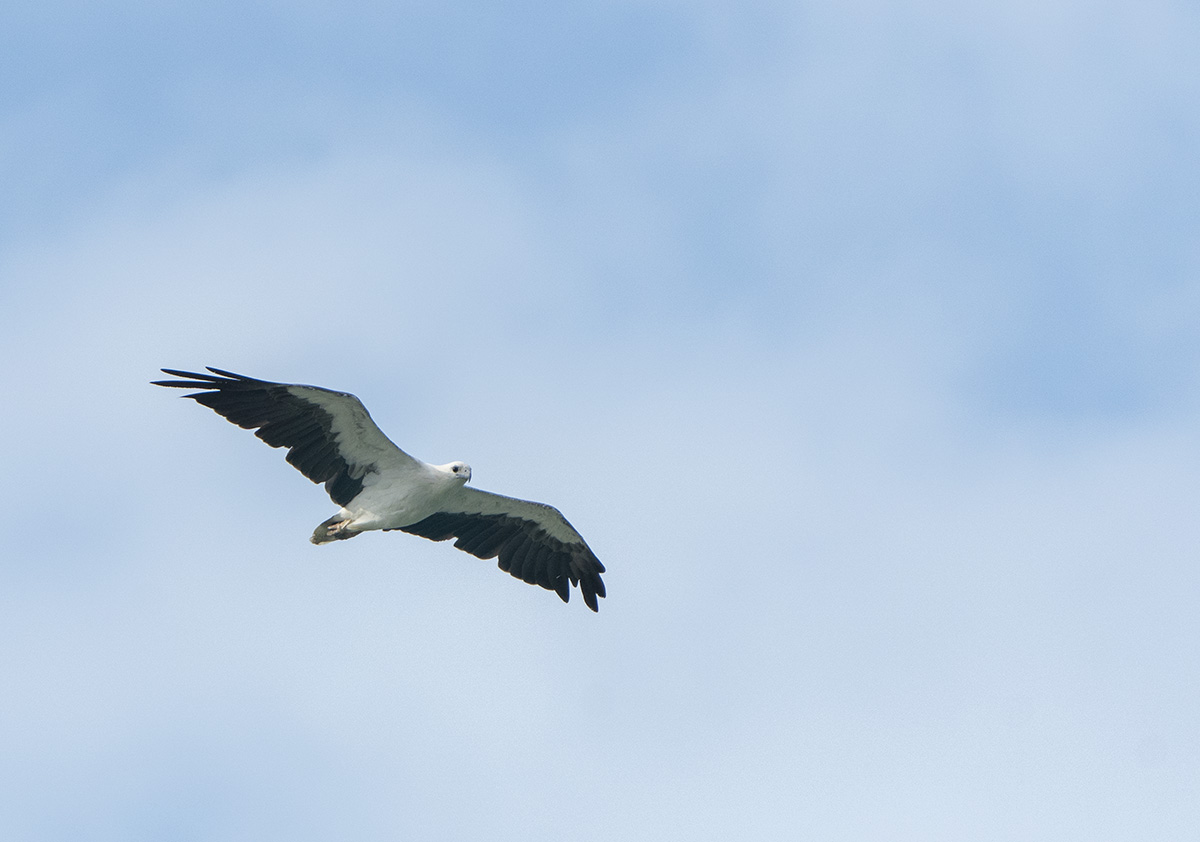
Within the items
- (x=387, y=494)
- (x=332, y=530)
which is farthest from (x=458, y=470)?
(x=332, y=530)

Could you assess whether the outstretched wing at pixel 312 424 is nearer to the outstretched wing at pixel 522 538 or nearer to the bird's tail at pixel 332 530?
the bird's tail at pixel 332 530

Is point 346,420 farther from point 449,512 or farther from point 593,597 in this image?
point 593,597

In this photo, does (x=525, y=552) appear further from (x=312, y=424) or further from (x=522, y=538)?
(x=312, y=424)

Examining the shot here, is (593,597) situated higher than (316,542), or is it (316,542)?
(593,597)

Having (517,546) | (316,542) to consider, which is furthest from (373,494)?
(517,546)

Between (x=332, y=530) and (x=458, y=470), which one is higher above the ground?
(x=458, y=470)

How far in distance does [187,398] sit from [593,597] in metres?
8.22

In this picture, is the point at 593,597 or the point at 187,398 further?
the point at 593,597

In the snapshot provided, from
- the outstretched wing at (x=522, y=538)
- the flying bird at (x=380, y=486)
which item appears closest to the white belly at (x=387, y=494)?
the flying bird at (x=380, y=486)

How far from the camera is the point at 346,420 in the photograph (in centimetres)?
2767

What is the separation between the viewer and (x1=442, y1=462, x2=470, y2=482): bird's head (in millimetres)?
28422

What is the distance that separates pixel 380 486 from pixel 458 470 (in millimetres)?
1316

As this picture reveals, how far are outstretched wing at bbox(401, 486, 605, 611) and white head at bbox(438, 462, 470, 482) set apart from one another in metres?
0.91

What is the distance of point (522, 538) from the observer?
30.7m
